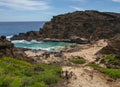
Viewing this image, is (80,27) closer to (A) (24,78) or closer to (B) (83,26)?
(B) (83,26)

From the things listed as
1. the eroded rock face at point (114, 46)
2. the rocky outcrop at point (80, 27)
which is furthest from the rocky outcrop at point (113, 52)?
the rocky outcrop at point (80, 27)

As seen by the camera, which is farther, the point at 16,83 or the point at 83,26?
the point at 83,26

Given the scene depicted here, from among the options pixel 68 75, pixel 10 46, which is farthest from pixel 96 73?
pixel 10 46

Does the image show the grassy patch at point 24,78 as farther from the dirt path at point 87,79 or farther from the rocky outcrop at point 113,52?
the rocky outcrop at point 113,52

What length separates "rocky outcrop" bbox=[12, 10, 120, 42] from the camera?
93750 mm

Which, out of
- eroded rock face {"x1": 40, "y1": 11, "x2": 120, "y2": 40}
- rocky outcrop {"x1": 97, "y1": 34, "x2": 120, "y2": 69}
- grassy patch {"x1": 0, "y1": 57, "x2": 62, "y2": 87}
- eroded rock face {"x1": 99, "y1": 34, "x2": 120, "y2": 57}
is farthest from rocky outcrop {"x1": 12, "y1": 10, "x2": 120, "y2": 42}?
grassy patch {"x1": 0, "y1": 57, "x2": 62, "y2": 87}

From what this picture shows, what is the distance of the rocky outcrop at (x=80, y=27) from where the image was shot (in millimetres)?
93750

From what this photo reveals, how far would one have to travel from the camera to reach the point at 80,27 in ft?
330

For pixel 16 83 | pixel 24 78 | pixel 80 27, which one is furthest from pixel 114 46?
pixel 80 27

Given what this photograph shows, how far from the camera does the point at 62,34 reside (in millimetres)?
96750

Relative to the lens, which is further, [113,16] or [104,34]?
[113,16]

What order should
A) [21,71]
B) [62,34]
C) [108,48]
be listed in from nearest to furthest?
[21,71] → [108,48] → [62,34]

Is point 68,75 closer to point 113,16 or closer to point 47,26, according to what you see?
point 47,26

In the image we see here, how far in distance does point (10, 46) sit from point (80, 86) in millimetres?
18047
